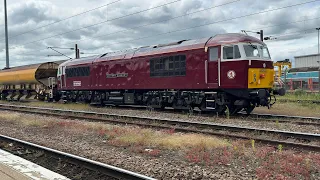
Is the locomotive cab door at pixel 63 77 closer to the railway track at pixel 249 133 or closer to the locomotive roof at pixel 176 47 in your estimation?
the locomotive roof at pixel 176 47

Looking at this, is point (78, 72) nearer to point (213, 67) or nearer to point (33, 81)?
point (33, 81)

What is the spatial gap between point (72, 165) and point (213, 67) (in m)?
9.00

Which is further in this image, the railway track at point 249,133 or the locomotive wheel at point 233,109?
the locomotive wheel at point 233,109

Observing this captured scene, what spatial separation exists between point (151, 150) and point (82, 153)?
168 cm

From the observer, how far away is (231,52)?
1377cm

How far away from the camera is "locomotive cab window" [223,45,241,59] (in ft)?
44.7

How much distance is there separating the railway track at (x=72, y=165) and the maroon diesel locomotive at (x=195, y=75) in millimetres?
8432

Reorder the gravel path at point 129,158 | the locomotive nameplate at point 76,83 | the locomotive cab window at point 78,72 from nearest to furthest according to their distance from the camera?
1. the gravel path at point 129,158
2. the locomotive cab window at point 78,72
3. the locomotive nameplate at point 76,83

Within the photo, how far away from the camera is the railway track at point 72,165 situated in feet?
18.9

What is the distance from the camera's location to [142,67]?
715 inches

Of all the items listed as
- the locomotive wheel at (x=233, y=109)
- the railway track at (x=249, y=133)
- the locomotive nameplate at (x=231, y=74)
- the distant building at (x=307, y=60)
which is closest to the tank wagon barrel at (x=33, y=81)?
the railway track at (x=249, y=133)

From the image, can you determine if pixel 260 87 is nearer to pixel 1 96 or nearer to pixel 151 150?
pixel 151 150

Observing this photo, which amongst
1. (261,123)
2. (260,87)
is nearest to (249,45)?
(260,87)

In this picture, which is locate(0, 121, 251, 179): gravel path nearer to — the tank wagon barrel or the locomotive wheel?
the locomotive wheel
